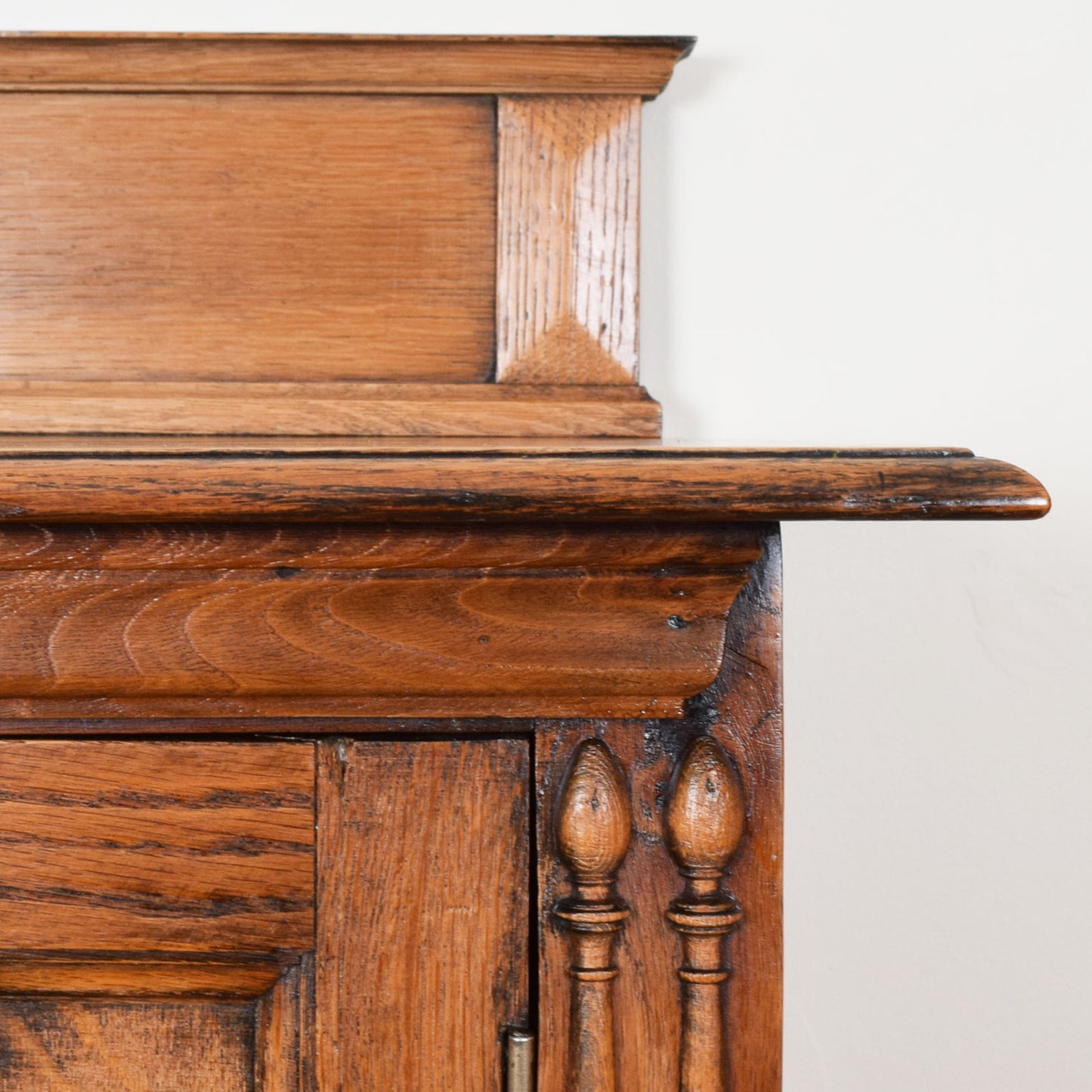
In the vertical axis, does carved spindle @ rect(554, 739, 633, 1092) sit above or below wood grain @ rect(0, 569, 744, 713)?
below

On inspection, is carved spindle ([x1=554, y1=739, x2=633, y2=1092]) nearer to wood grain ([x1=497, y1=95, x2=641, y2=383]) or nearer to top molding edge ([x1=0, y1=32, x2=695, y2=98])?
wood grain ([x1=497, y1=95, x2=641, y2=383])

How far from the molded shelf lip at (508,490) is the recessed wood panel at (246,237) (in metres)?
0.30

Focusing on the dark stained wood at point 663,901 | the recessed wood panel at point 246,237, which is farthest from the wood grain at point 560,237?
the dark stained wood at point 663,901

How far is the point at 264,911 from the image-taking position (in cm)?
36

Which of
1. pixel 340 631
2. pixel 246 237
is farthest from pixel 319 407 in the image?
pixel 340 631

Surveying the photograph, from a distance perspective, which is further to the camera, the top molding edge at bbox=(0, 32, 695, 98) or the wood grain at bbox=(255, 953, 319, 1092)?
the top molding edge at bbox=(0, 32, 695, 98)

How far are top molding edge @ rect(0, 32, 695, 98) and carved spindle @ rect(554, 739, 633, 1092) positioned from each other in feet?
1.39

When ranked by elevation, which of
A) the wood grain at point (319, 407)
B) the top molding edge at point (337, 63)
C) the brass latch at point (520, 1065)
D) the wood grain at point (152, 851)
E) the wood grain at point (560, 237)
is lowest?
the brass latch at point (520, 1065)

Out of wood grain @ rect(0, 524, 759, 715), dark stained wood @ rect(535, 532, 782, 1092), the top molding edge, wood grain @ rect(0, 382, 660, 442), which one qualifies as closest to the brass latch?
dark stained wood @ rect(535, 532, 782, 1092)

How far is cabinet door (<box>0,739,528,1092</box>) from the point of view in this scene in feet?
1.16

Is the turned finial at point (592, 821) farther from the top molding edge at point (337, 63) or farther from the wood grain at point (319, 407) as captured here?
the top molding edge at point (337, 63)

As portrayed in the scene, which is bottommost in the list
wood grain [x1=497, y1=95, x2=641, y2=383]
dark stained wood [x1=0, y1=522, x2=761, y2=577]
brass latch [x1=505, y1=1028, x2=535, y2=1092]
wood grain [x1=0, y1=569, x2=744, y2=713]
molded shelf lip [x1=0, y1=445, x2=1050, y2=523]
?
brass latch [x1=505, y1=1028, x2=535, y2=1092]

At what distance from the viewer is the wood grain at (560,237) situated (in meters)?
0.61

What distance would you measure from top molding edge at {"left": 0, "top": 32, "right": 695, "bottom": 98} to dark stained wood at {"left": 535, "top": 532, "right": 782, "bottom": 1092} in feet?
1.18
